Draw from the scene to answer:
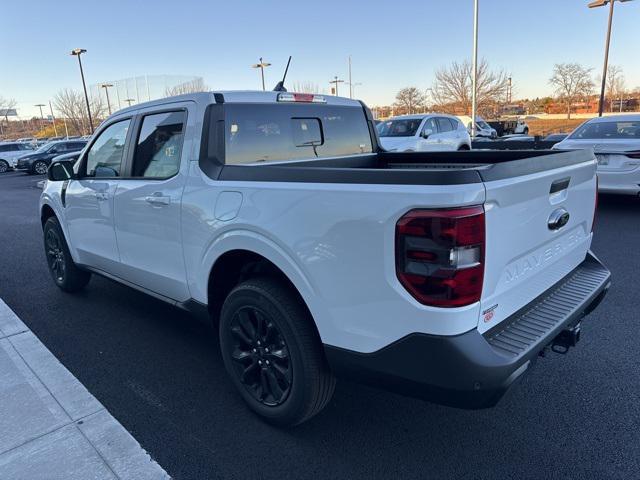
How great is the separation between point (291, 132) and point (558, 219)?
1.83 meters

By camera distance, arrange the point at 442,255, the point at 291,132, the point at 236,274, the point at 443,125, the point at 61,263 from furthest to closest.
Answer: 1. the point at 443,125
2. the point at 61,263
3. the point at 291,132
4. the point at 236,274
5. the point at 442,255

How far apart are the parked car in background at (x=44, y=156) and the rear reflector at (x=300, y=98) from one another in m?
25.1

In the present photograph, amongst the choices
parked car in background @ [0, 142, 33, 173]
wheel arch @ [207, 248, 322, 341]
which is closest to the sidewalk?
wheel arch @ [207, 248, 322, 341]

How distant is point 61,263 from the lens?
520 cm

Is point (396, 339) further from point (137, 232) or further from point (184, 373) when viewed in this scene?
point (137, 232)

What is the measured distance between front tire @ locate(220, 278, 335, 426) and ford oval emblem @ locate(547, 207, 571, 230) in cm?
132

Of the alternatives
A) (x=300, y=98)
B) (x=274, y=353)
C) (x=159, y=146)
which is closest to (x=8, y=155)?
(x=159, y=146)

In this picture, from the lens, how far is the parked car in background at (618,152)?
7.59 meters

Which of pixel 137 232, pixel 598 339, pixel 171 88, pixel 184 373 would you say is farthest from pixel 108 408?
pixel 171 88

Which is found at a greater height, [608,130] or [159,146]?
[159,146]

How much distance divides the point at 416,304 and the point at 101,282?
15.5 feet

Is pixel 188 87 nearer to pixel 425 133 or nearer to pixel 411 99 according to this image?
pixel 411 99

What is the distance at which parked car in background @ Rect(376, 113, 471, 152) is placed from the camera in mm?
13094

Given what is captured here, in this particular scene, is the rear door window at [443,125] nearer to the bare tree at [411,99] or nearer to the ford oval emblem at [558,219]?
the ford oval emblem at [558,219]
